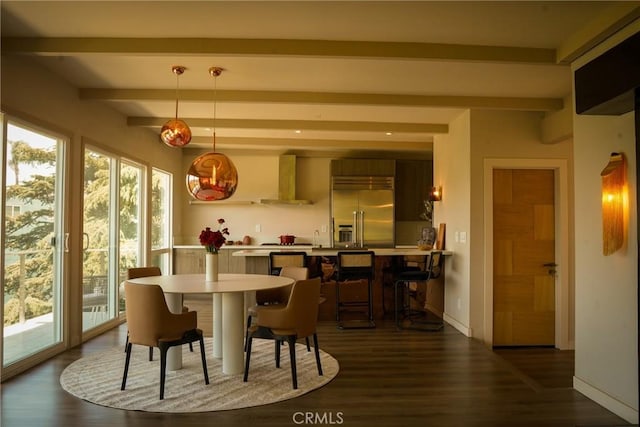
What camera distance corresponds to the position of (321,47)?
3287 millimetres

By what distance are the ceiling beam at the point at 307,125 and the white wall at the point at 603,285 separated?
8.58ft

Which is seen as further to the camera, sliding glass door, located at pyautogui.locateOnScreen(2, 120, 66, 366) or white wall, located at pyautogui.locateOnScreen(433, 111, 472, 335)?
white wall, located at pyautogui.locateOnScreen(433, 111, 472, 335)

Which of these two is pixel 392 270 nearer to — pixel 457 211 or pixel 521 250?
pixel 457 211

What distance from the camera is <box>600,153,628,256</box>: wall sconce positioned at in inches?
115

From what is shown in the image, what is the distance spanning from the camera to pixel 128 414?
9.33 ft

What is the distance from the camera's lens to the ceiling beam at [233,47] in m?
3.28

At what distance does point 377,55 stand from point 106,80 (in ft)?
8.81

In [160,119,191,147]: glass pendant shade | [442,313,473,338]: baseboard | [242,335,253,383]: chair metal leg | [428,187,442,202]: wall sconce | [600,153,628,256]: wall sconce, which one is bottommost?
[442,313,473,338]: baseboard

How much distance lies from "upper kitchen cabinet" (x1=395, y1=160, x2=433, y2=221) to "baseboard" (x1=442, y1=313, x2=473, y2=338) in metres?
2.63

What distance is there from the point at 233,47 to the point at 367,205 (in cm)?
504

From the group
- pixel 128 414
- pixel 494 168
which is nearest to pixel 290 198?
pixel 494 168

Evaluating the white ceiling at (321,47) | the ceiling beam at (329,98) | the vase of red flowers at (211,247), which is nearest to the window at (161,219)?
the ceiling beam at (329,98)

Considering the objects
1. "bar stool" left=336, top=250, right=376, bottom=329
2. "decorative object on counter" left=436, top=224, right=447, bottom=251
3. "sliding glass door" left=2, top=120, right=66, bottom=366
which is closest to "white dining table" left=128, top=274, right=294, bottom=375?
"sliding glass door" left=2, top=120, right=66, bottom=366

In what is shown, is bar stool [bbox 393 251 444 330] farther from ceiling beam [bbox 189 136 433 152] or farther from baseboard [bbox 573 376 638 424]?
ceiling beam [bbox 189 136 433 152]
